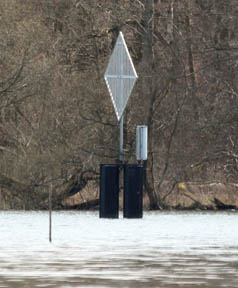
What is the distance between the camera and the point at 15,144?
34.8 m

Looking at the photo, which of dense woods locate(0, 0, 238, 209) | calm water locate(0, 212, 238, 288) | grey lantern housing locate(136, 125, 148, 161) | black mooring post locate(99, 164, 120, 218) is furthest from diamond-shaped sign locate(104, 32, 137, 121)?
calm water locate(0, 212, 238, 288)

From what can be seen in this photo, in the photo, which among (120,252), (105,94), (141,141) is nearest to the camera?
(120,252)

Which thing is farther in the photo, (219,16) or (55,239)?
(219,16)

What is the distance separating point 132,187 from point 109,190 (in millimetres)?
553

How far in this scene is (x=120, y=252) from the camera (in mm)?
19031

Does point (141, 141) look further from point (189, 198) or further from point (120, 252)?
point (120, 252)

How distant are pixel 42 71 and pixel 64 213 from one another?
447 centimetres

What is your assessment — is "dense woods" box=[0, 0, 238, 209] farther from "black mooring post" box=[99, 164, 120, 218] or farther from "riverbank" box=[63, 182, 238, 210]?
"black mooring post" box=[99, 164, 120, 218]

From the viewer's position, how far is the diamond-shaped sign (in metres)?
33.6

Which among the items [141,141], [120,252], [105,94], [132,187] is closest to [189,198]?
[105,94]

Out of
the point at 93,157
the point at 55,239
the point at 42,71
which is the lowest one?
the point at 55,239

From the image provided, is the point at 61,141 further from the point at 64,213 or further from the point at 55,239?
the point at 55,239

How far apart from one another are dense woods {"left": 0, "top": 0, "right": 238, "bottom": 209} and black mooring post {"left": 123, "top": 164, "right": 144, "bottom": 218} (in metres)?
5.32

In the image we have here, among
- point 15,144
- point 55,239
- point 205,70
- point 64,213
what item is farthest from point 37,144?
point 55,239
